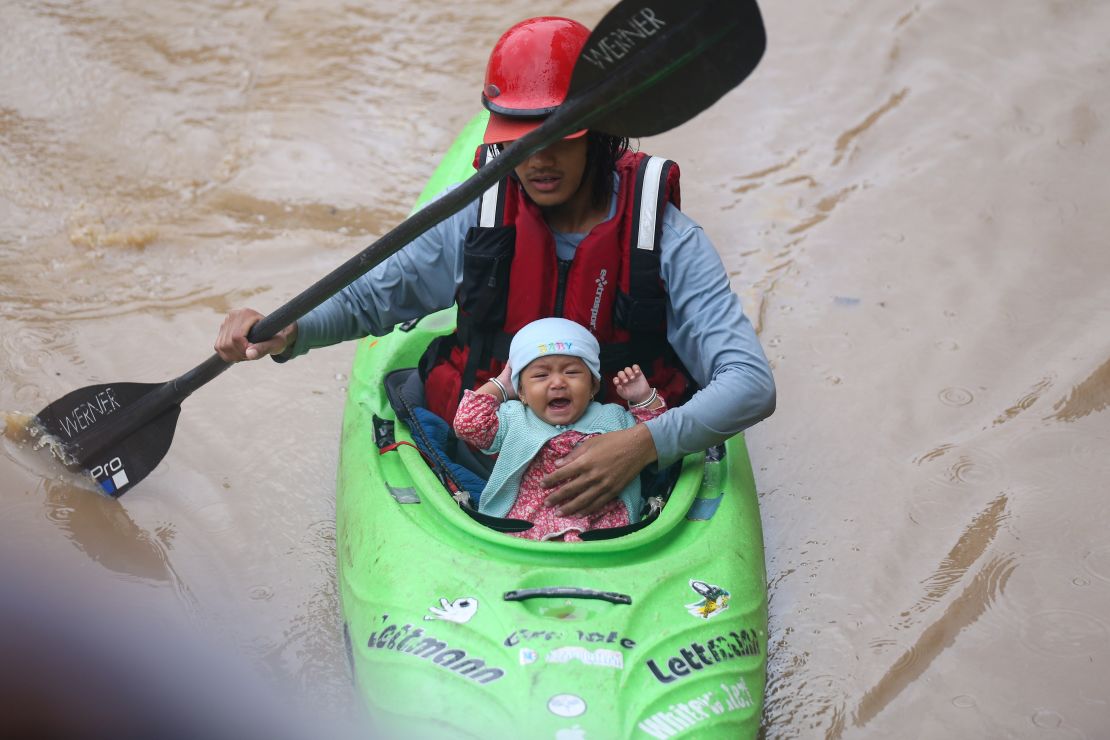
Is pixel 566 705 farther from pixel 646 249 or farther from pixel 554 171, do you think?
pixel 554 171

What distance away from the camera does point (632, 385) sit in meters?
2.71

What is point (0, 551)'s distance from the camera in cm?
101

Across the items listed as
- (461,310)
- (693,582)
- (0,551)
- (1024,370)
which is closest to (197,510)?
(461,310)

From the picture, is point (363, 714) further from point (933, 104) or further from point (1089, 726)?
point (933, 104)

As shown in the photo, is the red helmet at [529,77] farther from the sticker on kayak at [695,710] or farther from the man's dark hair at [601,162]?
the sticker on kayak at [695,710]

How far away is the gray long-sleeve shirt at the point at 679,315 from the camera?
2.58 m

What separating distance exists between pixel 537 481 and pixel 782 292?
6.08ft

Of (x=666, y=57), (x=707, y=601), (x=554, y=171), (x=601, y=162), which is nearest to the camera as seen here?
(x=666, y=57)

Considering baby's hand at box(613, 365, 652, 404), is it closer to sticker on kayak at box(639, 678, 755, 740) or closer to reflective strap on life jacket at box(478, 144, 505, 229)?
reflective strap on life jacket at box(478, 144, 505, 229)

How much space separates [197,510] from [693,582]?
1572mm

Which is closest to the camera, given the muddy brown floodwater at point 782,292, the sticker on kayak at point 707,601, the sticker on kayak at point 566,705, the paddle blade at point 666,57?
the sticker on kayak at point 566,705

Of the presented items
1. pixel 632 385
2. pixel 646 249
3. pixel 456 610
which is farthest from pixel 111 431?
pixel 646 249

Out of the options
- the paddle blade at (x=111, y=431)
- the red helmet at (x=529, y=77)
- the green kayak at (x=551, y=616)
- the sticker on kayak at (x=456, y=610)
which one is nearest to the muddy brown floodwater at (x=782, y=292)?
the paddle blade at (x=111, y=431)

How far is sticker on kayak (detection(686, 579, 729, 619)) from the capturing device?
7.92 feet
